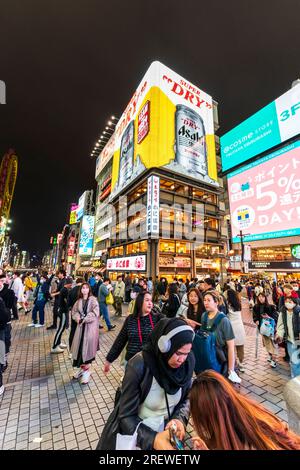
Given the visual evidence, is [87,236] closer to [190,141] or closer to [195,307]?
[190,141]

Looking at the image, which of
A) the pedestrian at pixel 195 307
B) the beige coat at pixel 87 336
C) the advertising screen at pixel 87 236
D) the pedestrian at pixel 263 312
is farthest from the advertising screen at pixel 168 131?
the beige coat at pixel 87 336

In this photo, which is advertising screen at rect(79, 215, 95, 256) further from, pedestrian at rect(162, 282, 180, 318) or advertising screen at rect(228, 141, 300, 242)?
pedestrian at rect(162, 282, 180, 318)

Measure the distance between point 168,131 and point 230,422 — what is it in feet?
103

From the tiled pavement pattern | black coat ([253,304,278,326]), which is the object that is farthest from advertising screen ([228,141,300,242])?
the tiled pavement pattern

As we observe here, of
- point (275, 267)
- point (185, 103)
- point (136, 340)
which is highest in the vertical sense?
point (185, 103)

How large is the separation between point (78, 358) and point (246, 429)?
460 cm

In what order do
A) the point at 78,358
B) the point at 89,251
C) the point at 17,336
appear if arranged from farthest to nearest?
1. the point at 89,251
2. the point at 17,336
3. the point at 78,358

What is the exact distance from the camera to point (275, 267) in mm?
8688

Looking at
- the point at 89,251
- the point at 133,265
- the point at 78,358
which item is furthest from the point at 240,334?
the point at 89,251

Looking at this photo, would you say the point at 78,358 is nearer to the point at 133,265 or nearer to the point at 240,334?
the point at 240,334

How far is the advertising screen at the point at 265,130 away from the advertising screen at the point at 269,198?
1.71 meters

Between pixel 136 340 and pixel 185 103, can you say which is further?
pixel 185 103

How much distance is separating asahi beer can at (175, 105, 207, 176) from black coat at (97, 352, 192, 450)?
28.8 metres

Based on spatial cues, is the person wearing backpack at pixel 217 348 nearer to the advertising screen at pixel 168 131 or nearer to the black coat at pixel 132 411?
the black coat at pixel 132 411
